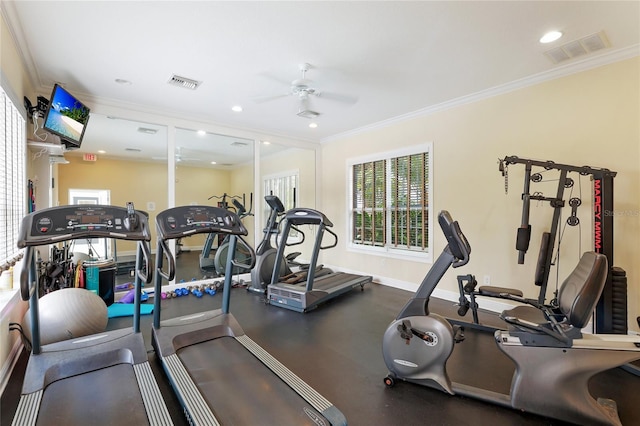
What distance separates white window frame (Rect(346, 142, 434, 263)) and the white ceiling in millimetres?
869

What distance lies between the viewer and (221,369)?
217cm

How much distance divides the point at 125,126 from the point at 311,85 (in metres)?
3.02

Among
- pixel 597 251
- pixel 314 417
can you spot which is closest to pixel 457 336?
pixel 314 417

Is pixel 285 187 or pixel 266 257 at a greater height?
pixel 285 187

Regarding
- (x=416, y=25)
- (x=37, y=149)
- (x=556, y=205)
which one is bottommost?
(x=556, y=205)

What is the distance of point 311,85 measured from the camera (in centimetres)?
368

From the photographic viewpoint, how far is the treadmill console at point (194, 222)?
252cm

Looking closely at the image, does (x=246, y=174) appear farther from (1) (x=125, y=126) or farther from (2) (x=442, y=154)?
(2) (x=442, y=154)

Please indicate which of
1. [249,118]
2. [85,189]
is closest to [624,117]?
[249,118]

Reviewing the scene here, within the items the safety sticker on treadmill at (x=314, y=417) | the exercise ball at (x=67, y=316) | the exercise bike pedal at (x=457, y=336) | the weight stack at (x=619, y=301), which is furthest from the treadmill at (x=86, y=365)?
the weight stack at (x=619, y=301)

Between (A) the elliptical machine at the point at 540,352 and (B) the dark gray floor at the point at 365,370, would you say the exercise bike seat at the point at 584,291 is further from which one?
(B) the dark gray floor at the point at 365,370

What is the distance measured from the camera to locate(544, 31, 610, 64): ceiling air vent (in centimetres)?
273

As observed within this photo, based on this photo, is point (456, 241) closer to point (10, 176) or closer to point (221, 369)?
point (221, 369)

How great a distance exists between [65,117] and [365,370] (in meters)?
4.10
